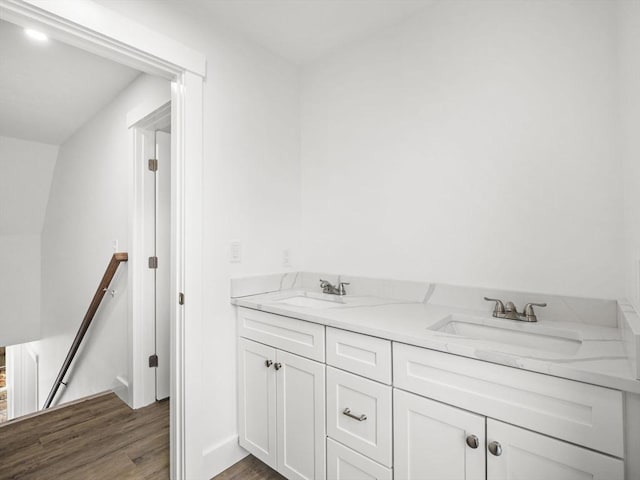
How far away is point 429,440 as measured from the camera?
112 centimetres

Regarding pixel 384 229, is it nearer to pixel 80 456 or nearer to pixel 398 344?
pixel 398 344

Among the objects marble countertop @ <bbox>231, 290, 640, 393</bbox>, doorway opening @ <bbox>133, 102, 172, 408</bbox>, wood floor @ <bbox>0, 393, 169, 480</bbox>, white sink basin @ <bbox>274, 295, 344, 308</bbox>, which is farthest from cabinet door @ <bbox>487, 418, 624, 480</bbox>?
doorway opening @ <bbox>133, 102, 172, 408</bbox>

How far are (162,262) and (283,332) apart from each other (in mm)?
1445

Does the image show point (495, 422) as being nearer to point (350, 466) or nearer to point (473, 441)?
point (473, 441)

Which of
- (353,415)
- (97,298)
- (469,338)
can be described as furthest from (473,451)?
(97,298)

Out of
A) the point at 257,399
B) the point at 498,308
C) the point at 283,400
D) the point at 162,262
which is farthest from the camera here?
the point at 162,262

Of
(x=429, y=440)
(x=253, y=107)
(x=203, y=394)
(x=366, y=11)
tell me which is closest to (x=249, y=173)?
(x=253, y=107)

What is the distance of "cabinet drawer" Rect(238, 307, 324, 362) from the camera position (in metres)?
1.47

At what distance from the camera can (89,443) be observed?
2.01m

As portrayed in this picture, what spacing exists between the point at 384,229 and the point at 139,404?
2200 mm

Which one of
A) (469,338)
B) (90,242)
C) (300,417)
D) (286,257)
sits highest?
(90,242)

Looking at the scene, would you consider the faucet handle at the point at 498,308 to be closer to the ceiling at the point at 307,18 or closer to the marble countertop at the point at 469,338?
the marble countertop at the point at 469,338

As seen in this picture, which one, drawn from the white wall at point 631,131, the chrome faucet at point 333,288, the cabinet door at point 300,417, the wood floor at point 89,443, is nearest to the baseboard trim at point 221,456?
the wood floor at point 89,443

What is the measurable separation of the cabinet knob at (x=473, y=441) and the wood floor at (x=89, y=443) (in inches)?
62.5
